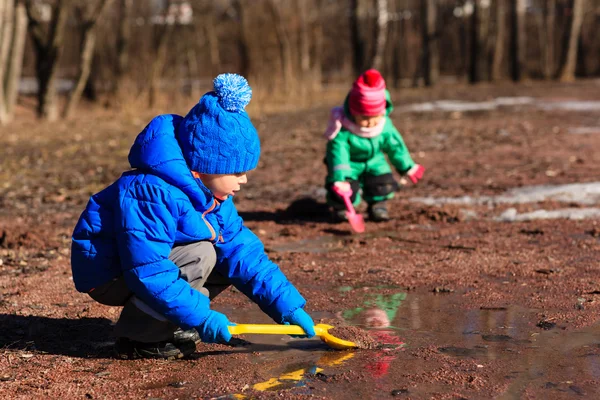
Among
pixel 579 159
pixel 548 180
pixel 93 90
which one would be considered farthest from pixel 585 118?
pixel 93 90

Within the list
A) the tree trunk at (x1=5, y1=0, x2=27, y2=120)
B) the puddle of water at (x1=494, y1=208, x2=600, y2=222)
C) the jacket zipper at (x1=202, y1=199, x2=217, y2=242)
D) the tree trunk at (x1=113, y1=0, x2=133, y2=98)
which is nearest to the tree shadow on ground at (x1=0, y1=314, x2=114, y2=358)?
the jacket zipper at (x1=202, y1=199, x2=217, y2=242)

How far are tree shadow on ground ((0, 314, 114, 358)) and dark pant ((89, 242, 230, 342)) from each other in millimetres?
208

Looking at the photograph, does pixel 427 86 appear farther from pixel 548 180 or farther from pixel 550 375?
pixel 550 375

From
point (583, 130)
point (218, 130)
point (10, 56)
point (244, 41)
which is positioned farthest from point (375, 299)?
point (244, 41)

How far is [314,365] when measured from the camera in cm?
304

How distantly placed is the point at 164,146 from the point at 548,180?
516cm

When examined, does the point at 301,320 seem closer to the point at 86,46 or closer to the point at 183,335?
the point at 183,335

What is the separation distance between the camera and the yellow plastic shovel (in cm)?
296

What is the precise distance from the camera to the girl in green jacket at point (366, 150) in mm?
5648

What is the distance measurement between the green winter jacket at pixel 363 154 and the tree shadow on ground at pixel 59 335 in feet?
8.05

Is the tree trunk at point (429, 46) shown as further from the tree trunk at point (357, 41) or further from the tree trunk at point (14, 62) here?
the tree trunk at point (14, 62)

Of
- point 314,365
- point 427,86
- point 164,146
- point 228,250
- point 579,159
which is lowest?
point 427,86

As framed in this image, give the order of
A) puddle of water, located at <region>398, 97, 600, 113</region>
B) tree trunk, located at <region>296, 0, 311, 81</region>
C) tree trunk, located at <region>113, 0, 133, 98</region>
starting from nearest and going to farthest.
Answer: puddle of water, located at <region>398, 97, 600, 113</region> → tree trunk, located at <region>113, 0, 133, 98</region> → tree trunk, located at <region>296, 0, 311, 81</region>

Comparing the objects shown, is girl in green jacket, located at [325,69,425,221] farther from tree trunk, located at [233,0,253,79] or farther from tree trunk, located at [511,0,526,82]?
tree trunk, located at [233,0,253,79]
